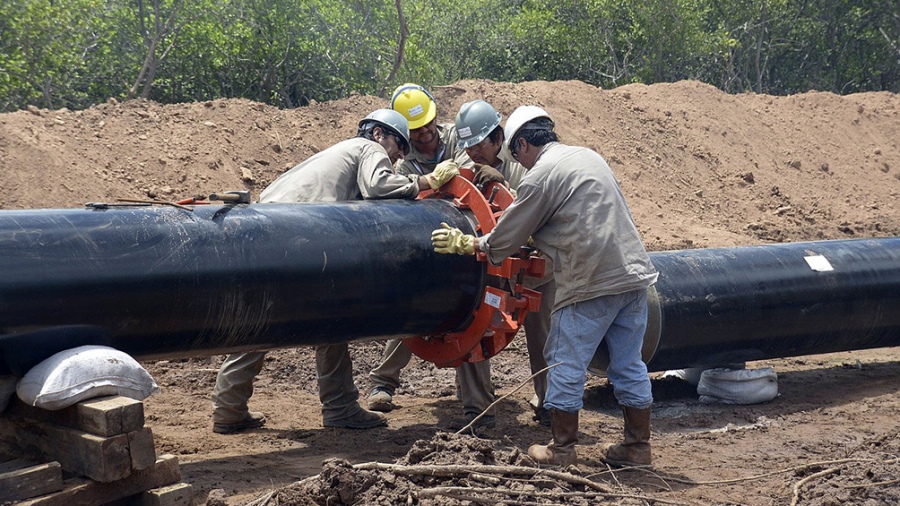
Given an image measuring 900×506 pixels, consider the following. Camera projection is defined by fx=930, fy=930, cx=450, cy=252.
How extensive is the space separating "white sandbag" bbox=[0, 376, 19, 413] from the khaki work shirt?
9.89 feet

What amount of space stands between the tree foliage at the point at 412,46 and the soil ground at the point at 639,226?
2.76 meters

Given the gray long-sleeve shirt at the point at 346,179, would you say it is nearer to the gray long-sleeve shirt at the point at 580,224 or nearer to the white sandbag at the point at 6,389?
the gray long-sleeve shirt at the point at 580,224

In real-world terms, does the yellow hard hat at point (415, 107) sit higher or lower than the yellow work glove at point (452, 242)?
higher

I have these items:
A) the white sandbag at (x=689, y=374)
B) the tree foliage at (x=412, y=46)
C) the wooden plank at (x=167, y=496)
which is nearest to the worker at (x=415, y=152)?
the white sandbag at (x=689, y=374)

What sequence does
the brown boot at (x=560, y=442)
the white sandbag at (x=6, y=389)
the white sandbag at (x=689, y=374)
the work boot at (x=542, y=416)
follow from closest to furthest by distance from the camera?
the white sandbag at (x=6, y=389), the brown boot at (x=560, y=442), the work boot at (x=542, y=416), the white sandbag at (x=689, y=374)

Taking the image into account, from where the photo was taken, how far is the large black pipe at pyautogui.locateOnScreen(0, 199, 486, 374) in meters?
3.76

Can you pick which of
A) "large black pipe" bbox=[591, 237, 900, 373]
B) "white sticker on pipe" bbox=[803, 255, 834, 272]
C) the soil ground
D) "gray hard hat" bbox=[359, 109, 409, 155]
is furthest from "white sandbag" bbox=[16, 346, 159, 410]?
"white sticker on pipe" bbox=[803, 255, 834, 272]

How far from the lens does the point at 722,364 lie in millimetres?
6383

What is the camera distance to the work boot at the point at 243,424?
550cm

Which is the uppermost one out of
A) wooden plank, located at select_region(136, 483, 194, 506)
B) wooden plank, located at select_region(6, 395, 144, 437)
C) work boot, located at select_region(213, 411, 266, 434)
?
wooden plank, located at select_region(6, 395, 144, 437)

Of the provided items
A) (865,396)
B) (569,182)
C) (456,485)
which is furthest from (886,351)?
(456,485)

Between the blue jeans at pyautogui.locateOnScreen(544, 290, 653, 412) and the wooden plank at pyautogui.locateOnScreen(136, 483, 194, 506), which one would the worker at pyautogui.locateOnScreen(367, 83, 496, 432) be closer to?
the blue jeans at pyautogui.locateOnScreen(544, 290, 653, 412)

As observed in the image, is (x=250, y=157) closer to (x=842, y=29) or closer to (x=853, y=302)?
(x=853, y=302)

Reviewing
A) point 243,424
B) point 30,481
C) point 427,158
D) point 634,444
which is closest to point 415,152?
point 427,158
